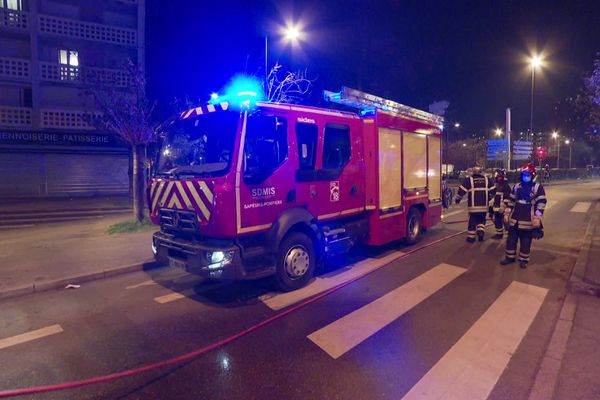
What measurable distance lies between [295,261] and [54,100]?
20.4 metres

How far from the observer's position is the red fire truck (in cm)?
500

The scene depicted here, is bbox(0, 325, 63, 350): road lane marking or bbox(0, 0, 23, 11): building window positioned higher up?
bbox(0, 0, 23, 11): building window

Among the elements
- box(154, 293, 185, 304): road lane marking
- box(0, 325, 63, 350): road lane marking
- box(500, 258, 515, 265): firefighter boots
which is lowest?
box(0, 325, 63, 350): road lane marking

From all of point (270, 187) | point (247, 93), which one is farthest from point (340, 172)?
point (247, 93)

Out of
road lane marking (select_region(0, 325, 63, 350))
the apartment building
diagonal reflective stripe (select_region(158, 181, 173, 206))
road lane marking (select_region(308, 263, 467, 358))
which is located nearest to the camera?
road lane marking (select_region(308, 263, 467, 358))

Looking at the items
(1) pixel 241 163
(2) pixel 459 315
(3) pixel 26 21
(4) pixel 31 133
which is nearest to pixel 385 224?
(2) pixel 459 315

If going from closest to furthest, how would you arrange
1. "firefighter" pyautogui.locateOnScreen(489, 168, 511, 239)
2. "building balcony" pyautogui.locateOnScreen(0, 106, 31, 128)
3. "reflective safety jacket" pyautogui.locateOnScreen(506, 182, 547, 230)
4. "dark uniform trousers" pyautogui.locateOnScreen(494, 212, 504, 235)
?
1. "reflective safety jacket" pyautogui.locateOnScreen(506, 182, 547, 230)
2. "firefighter" pyautogui.locateOnScreen(489, 168, 511, 239)
3. "dark uniform trousers" pyautogui.locateOnScreen(494, 212, 504, 235)
4. "building balcony" pyautogui.locateOnScreen(0, 106, 31, 128)

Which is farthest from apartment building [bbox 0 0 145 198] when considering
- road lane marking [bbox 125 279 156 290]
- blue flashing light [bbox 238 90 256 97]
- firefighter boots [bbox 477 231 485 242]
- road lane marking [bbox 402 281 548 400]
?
road lane marking [bbox 402 281 548 400]

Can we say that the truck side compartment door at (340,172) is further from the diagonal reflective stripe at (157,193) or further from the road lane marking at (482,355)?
the road lane marking at (482,355)

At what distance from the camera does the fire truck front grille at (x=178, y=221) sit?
5230 mm

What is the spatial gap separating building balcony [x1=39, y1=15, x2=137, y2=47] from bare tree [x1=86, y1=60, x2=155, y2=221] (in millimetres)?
10904

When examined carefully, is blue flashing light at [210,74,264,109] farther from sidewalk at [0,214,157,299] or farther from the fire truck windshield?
sidewalk at [0,214,157,299]

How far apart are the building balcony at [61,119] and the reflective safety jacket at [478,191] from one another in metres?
18.4

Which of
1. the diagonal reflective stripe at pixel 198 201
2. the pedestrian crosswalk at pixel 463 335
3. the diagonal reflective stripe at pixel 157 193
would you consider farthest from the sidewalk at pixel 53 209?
the pedestrian crosswalk at pixel 463 335
